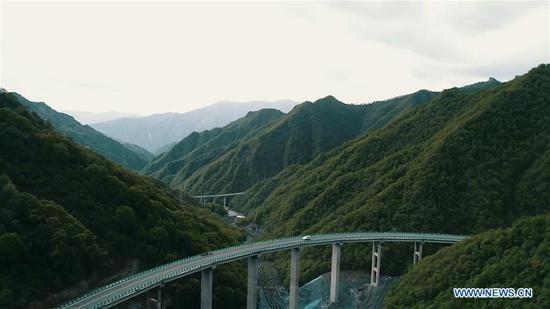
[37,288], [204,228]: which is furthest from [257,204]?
[37,288]

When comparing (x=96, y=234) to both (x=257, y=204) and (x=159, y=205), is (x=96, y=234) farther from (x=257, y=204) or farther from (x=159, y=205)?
(x=257, y=204)

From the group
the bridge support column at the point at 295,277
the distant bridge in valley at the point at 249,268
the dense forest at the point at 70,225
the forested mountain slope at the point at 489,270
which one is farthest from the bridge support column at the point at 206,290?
the forested mountain slope at the point at 489,270

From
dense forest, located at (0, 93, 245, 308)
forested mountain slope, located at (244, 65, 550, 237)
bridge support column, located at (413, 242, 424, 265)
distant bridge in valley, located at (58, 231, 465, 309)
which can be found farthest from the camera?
forested mountain slope, located at (244, 65, 550, 237)

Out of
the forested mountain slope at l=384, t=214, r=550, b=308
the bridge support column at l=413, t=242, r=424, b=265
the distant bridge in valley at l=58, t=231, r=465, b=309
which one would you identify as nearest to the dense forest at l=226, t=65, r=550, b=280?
the bridge support column at l=413, t=242, r=424, b=265

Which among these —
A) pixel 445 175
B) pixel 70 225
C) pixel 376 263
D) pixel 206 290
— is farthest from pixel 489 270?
pixel 70 225

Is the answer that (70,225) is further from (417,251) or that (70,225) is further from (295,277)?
(417,251)

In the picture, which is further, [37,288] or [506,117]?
[506,117]

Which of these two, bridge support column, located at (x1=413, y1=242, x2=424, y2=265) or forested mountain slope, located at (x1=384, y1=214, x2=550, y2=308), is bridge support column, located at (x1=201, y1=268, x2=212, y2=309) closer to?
forested mountain slope, located at (x1=384, y1=214, x2=550, y2=308)
